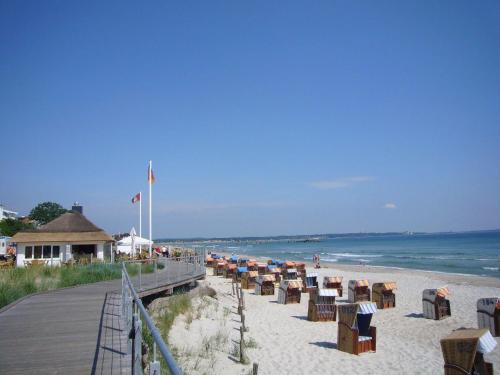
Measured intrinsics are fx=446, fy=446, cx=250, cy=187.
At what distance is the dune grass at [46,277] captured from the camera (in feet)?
38.9

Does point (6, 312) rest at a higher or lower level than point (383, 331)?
higher

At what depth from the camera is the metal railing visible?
9.63 ft

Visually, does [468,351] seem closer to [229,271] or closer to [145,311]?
[145,311]

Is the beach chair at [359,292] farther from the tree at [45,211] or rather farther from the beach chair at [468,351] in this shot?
the tree at [45,211]

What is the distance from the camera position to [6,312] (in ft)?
30.9

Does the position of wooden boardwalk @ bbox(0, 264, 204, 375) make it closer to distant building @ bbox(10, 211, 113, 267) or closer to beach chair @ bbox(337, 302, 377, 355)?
beach chair @ bbox(337, 302, 377, 355)

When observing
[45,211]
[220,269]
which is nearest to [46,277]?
[220,269]

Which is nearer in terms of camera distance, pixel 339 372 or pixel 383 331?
pixel 339 372

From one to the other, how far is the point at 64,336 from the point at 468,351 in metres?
6.52

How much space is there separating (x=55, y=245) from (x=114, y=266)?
29.3 feet

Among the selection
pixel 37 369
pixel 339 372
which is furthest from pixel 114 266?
pixel 37 369

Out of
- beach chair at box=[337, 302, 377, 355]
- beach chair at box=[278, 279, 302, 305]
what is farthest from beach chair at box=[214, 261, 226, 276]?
beach chair at box=[337, 302, 377, 355]

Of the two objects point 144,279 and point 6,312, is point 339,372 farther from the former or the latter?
point 144,279

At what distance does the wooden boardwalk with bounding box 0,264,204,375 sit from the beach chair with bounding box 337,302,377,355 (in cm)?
513
